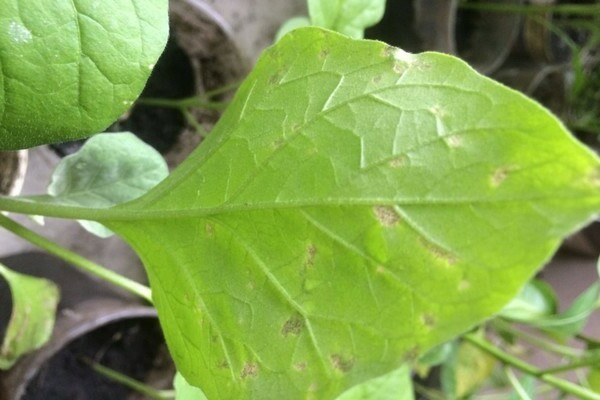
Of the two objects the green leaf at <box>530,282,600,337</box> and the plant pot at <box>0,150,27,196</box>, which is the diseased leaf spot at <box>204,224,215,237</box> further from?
the green leaf at <box>530,282,600,337</box>

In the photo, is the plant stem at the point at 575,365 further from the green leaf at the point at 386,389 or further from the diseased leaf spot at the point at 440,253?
the diseased leaf spot at the point at 440,253

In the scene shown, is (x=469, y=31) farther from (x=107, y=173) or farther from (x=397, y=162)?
(x=397, y=162)

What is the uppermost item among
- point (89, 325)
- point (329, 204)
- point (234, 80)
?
point (329, 204)

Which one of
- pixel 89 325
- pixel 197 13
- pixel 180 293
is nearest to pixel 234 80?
pixel 197 13

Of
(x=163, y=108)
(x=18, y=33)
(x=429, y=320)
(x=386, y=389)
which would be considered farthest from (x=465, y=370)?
(x=18, y=33)

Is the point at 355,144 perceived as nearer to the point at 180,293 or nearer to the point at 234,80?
the point at 180,293

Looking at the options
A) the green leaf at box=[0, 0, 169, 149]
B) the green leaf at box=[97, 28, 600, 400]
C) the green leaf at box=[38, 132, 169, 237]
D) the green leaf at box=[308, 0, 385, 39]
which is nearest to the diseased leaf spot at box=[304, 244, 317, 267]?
the green leaf at box=[97, 28, 600, 400]
